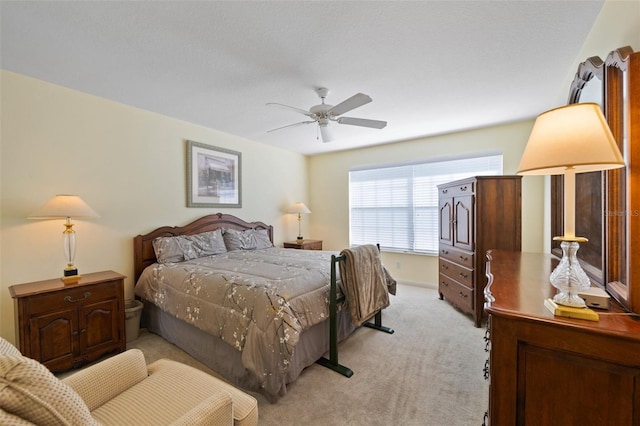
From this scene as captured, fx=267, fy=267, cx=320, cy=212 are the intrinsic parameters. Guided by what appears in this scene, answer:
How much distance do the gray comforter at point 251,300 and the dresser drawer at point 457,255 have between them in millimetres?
1722

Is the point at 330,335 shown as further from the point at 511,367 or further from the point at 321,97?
the point at 321,97

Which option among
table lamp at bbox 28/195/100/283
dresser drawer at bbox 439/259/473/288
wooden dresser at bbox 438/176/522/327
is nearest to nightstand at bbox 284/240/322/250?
dresser drawer at bbox 439/259/473/288

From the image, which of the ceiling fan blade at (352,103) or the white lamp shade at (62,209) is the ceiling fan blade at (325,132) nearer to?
the ceiling fan blade at (352,103)

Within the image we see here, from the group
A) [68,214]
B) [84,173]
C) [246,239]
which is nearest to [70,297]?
[68,214]

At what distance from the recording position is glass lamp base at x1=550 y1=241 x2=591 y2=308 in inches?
35.4

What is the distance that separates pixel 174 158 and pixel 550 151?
3.85 m

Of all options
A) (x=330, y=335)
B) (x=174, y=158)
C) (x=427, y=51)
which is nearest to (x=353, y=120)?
(x=427, y=51)

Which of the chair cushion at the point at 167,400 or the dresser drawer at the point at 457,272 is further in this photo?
the dresser drawer at the point at 457,272

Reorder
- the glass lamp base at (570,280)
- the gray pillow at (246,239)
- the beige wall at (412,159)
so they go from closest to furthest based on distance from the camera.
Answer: the glass lamp base at (570,280) < the beige wall at (412,159) < the gray pillow at (246,239)

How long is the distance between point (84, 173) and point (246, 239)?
202cm

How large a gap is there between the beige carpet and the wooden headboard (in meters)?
0.83

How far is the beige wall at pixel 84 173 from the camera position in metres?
2.37

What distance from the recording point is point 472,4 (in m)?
1.62

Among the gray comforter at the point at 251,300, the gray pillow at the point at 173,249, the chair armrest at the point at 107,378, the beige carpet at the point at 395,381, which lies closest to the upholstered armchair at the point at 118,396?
the chair armrest at the point at 107,378
